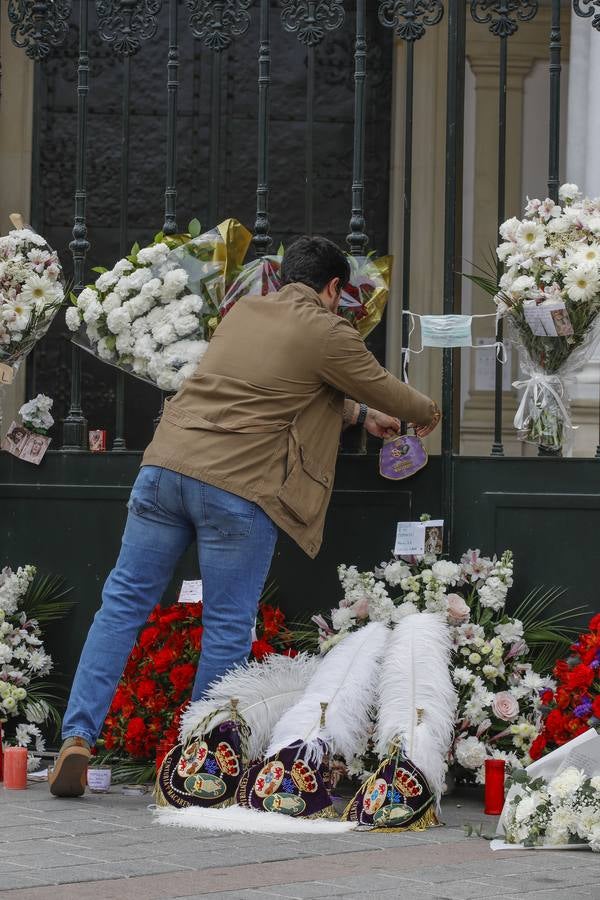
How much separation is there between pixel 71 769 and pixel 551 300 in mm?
2325

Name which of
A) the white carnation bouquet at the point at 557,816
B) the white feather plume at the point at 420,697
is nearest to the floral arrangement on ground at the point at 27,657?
the white feather plume at the point at 420,697

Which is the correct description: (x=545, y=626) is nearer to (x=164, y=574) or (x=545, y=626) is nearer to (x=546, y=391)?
(x=546, y=391)

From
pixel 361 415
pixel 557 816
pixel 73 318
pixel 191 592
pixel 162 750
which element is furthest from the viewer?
pixel 73 318

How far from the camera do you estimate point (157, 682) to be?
5297 millimetres

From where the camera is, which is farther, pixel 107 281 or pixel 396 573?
pixel 107 281

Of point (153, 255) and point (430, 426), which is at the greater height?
point (153, 255)

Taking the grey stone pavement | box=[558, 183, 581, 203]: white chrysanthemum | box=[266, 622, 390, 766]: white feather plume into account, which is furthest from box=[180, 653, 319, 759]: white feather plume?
box=[558, 183, 581, 203]: white chrysanthemum

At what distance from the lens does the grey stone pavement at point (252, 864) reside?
11.5ft

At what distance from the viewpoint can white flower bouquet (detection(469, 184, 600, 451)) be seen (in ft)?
17.2

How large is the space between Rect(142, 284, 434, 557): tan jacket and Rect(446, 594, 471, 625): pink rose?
0.60 metres

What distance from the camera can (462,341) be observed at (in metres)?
5.56

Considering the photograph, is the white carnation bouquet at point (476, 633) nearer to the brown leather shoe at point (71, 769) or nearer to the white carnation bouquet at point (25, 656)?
the brown leather shoe at point (71, 769)

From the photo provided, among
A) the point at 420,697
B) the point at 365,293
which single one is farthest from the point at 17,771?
the point at 365,293

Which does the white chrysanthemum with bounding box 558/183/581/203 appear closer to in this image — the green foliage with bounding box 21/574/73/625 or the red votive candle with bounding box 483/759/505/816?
the red votive candle with bounding box 483/759/505/816
